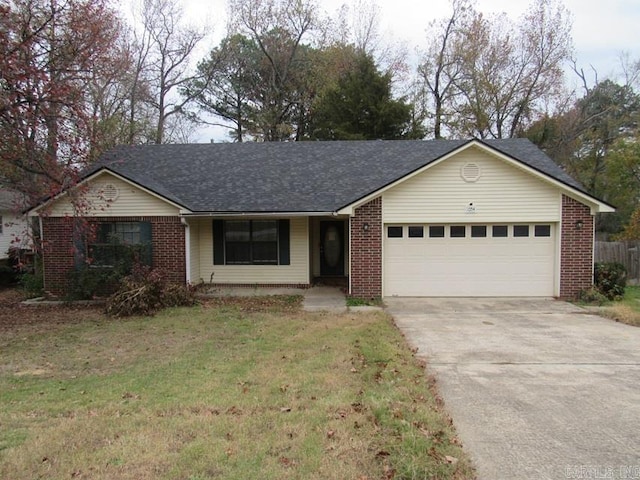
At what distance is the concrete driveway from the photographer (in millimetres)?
3721

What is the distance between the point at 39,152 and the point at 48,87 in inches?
71.9

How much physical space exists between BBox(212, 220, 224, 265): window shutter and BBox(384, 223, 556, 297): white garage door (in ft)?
17.3

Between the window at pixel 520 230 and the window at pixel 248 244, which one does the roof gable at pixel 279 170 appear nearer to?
the window at pixel 248 244

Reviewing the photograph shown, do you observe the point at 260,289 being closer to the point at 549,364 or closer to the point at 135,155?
the point at 135,155

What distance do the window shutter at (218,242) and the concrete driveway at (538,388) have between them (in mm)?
6519

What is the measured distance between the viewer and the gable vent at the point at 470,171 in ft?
39.1

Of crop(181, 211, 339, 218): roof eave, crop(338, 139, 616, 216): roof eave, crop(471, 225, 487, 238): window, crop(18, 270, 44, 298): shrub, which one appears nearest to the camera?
crop(338, 139, 616, 216): roof eave

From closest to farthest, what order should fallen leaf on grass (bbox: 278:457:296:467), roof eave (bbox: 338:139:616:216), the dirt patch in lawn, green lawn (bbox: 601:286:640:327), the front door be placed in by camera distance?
fallen leaf on grass (bbox: 278:457:296:467) < green lawn (bbox: 601:286:640:327) < the dirt patch in lawn < roof eave (bbox: 338:139:616:216) < the front door

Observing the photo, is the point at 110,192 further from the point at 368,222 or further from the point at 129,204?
the point at 368,222

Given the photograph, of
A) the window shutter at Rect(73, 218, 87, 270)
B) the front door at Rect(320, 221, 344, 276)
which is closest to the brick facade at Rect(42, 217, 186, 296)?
the window shutter at Rect(73, 218, 87, 270)

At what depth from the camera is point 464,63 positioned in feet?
92.7

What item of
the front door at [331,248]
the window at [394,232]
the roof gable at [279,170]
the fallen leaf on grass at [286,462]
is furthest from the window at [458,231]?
the fallen leaf on grass at [286,462]

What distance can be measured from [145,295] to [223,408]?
6.73 meters

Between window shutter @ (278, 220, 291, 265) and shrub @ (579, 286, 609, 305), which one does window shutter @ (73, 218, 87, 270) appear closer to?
window shutter @ (278, 220, 291, 265)
